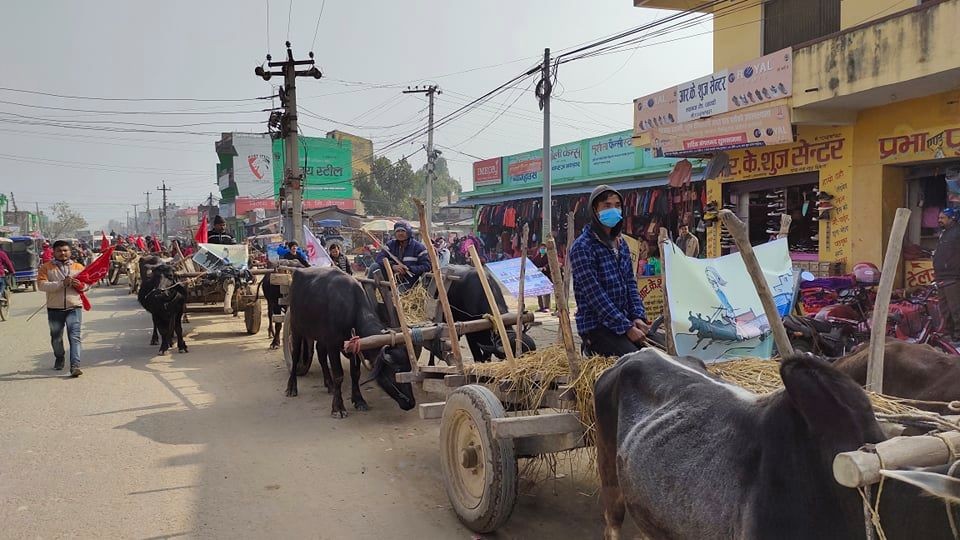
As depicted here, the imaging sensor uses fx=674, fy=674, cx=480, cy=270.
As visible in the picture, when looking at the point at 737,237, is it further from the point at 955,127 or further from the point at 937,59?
the point at 955,127

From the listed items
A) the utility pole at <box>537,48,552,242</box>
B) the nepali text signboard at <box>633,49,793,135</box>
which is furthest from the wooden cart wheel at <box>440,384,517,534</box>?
the utility pole at <box>537,48,552,242</box>

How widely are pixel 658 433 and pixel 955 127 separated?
9.60 m

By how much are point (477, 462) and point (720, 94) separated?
10.3 meters

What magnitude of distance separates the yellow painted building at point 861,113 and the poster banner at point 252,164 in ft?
137

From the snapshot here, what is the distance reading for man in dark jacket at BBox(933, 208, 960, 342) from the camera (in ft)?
25.1

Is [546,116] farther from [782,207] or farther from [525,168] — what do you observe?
[525,168]

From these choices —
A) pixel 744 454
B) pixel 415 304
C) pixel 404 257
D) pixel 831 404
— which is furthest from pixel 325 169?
pixel 831 404

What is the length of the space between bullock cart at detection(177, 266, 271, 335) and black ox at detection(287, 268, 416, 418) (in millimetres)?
4584

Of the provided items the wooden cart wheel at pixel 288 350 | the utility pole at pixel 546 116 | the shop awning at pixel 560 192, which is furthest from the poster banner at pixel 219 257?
the shop awning at pixel 560 192

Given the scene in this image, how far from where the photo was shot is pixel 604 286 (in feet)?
14.8

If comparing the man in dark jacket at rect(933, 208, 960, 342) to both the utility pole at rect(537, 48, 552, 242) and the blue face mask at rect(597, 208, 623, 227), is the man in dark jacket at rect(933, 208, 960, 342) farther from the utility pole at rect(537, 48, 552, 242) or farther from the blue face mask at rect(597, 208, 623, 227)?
the utility pole at rect(537, 48, 552, 242)

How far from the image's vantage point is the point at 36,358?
35.9 feet

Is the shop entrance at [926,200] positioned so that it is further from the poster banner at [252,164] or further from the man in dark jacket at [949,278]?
the poster banner at [252,164]

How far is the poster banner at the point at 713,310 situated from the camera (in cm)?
425
